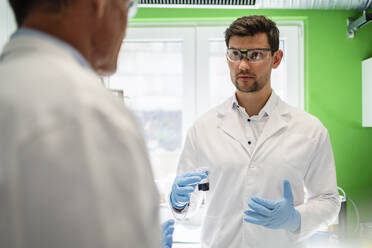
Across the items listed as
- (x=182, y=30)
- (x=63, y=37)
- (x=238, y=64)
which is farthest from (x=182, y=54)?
(x=63, y=37)

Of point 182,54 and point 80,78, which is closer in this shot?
point 80,78

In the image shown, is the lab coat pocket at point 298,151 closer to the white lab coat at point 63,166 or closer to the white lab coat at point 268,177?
the white lab coat at point 268,177

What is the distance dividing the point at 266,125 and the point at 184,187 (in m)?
0.50

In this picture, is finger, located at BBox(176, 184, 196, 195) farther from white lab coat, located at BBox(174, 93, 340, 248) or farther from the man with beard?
white lab coat, located at BBox(174, 93, 340, 248)

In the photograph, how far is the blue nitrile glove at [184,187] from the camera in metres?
1.46

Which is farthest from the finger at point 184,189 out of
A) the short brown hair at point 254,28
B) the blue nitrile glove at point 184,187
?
the short brown hair at point 254,28

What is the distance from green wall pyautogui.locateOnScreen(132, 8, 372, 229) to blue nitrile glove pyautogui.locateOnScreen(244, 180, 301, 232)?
1733 mm

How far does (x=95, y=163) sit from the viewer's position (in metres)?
0.39

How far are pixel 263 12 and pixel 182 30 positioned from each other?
74 cm

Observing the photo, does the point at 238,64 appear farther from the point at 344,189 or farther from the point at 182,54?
the point at 344,189

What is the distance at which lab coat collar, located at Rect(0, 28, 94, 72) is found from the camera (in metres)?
0.45

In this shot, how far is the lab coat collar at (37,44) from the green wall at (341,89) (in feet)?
8.57

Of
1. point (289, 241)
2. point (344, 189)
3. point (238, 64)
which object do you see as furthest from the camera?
point (344, 189)

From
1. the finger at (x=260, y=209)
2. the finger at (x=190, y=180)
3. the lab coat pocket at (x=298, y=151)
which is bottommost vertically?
the finger at (x=260, y=209)
